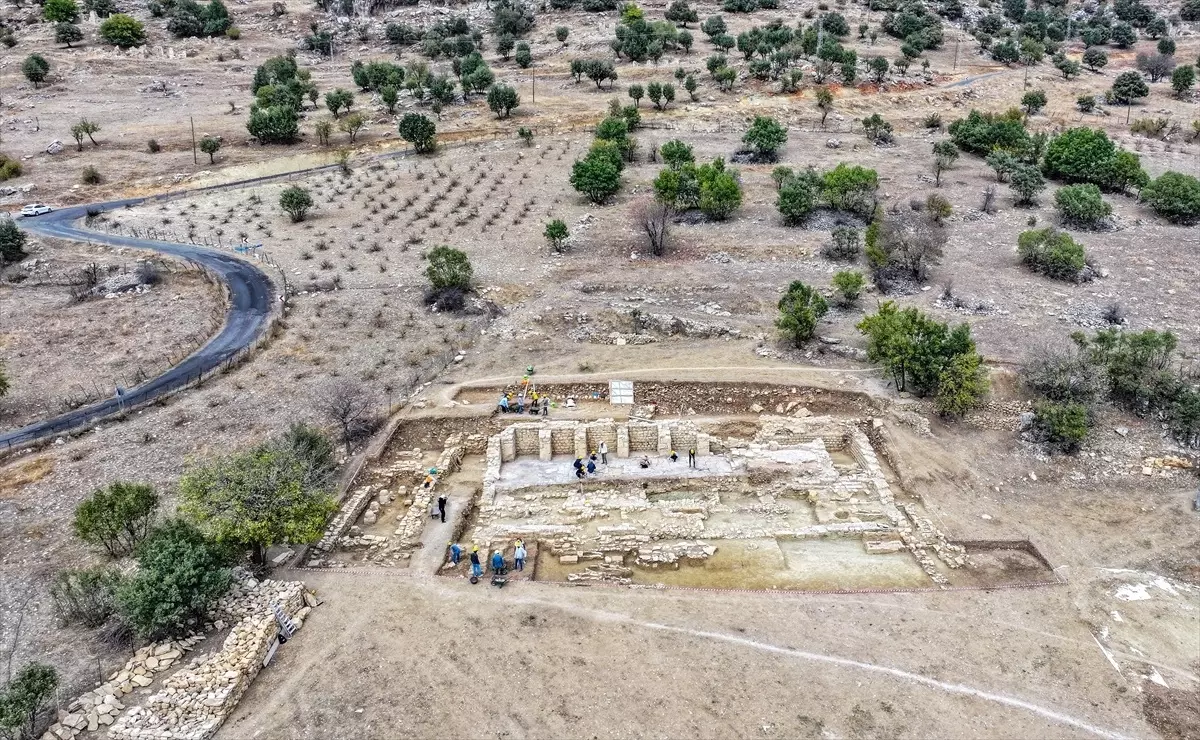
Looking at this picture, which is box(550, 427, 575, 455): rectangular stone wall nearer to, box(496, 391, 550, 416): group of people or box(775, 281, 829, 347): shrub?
box(496, 391, 550, 416): group of people

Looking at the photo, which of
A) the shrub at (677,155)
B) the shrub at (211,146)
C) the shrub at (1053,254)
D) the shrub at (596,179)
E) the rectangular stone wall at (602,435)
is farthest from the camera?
the shrub at (211,146)

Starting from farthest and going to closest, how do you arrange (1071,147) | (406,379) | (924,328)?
(1071,147), (406,379), (924,328)

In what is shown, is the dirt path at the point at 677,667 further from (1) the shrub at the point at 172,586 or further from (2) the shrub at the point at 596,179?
(2) the shrub at the point at 596,179

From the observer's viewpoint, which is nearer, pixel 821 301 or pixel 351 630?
pixel 351 630

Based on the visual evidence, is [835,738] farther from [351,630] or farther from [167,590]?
[167,590]

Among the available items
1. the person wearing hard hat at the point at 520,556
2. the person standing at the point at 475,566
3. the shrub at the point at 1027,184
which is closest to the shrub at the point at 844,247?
the shrub at the point at 1027,184

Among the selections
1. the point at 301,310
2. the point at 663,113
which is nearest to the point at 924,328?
the point at 301,310

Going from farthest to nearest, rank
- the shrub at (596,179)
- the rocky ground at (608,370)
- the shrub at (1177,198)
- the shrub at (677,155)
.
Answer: the shrub at (677,155)
the shrub at (596,179)
the shrub at (1177,198)
the rocky ground at (608,370)
